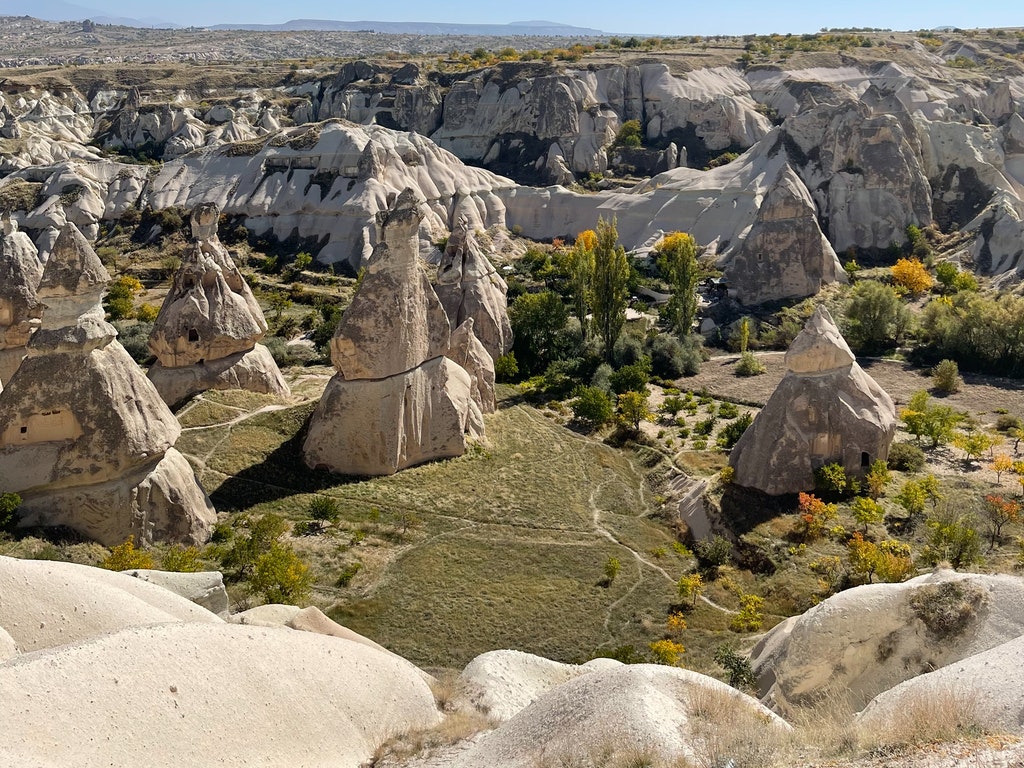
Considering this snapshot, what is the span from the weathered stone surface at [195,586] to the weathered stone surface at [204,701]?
94.1 inches

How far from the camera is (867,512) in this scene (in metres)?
19.2

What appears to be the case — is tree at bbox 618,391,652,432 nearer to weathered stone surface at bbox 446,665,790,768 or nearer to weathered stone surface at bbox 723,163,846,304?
weathered stone surface at bbox 446,665,790,768

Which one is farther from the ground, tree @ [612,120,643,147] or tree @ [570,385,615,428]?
tree @ [612,120,643,147]

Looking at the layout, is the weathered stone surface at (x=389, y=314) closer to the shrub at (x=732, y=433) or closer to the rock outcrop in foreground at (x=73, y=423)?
the rock outcrop in foreground at (x=73, y=423)

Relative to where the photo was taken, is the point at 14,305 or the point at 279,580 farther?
the point at 14,305

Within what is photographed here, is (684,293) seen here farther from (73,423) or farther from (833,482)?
(73,423)

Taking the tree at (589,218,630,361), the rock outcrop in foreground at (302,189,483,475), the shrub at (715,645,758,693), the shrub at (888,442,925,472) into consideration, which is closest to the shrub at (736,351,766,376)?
the tree at (589,218,630,361)

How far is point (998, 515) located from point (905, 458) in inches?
159

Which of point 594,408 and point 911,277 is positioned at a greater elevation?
point 911,277

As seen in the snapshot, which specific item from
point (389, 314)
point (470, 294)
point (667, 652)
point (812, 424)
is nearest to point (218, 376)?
point (389, 314)

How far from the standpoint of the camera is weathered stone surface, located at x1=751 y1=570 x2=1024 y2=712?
10.8 m

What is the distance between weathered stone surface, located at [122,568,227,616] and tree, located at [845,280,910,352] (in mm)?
29262

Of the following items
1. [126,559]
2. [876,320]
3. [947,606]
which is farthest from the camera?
[876,320]

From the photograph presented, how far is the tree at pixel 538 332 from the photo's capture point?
33594 mm
